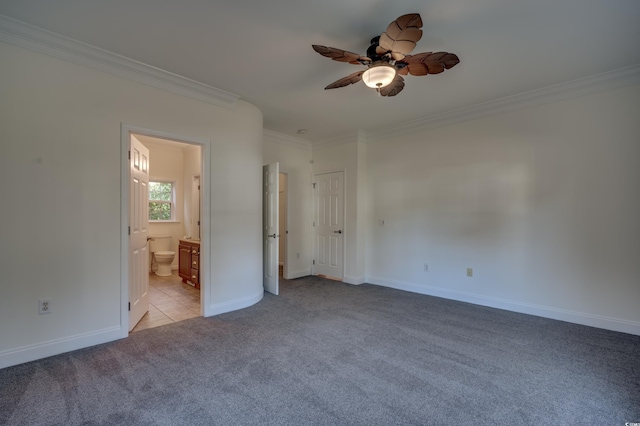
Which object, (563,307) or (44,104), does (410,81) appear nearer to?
(563,307)

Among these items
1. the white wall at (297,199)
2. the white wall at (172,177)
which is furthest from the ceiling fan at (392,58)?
the white wall at (172,177)

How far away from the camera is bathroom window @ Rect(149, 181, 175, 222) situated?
6363mm

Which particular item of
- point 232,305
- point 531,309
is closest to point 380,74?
point 232,305

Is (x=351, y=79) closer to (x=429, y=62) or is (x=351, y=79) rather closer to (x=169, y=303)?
(x=429, y=62)

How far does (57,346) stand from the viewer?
2.53 meters

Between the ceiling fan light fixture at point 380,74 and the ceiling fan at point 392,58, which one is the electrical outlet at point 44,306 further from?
the ceiling fan light fixture at point 380,74

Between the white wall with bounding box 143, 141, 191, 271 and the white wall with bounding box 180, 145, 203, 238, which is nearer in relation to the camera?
the white wall with bounding box 180, 145, 203, 238

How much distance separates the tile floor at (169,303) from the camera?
11.3 feet

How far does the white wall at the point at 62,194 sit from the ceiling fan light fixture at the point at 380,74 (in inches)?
85.9

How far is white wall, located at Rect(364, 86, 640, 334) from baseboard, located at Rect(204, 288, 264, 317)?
7.65 feet

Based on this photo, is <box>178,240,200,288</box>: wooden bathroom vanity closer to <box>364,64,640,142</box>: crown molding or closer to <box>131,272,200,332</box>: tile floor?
<box>131,272,200,332</box>: tile floor

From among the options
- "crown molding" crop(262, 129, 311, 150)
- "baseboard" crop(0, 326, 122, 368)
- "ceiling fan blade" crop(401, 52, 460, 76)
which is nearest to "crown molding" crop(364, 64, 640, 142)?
"crown molding" crop(262, 129, 311, 150)

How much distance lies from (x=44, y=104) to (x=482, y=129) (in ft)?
15.9

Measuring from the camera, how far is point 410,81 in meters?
3.26
